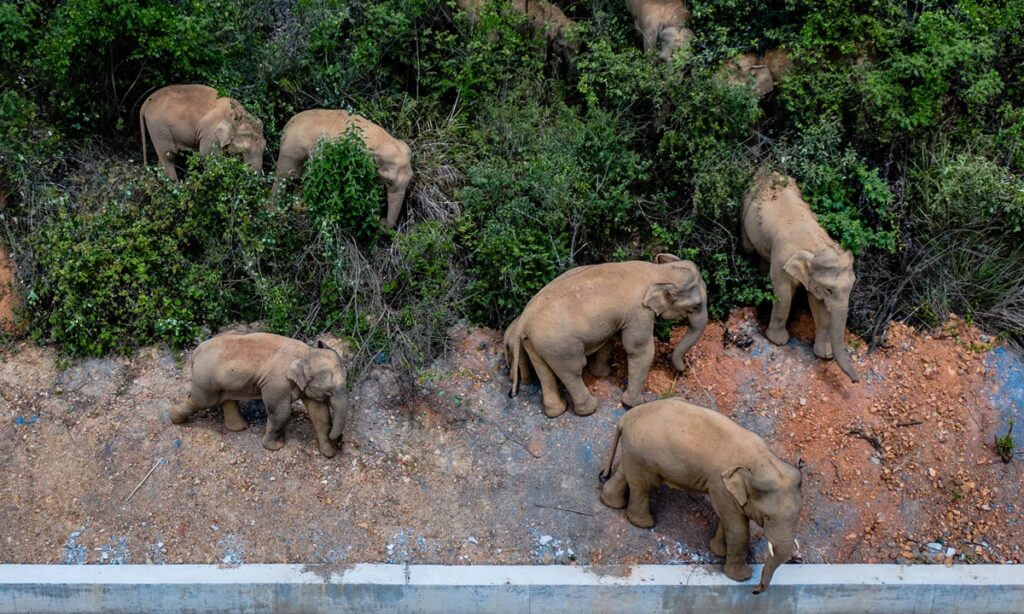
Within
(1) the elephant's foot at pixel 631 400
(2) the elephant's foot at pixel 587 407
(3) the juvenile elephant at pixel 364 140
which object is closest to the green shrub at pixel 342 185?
(3) the juvenile elephant at pixel 364 140

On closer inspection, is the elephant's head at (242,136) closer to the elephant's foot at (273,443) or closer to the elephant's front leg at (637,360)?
the elephant's foot at (273,443)

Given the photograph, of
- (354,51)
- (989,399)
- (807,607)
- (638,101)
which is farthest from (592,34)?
(807,607)

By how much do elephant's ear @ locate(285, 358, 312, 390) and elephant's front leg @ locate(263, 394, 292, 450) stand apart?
25cm

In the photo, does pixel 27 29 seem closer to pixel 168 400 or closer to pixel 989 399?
pixel 168 400

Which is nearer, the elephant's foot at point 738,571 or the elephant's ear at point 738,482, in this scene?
the elephant's ear at point 738,482

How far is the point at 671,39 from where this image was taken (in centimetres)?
1080

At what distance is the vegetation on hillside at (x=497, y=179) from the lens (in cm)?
967

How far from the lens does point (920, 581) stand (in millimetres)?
7977

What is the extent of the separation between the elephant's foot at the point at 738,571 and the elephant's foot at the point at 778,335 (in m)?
2.65

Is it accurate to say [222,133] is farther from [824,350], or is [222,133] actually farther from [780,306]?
[824,350]

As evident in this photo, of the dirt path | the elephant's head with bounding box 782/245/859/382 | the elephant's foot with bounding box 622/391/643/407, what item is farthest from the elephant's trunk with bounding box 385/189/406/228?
the elephant's head with bounding box 782/245/859/382

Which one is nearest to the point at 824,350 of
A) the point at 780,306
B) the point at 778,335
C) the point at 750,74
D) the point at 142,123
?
the point at 778,335

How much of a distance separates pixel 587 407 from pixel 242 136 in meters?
4.58

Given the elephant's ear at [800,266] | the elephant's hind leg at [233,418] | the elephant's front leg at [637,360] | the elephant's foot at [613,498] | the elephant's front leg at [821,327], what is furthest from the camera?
the elephant's front leg at [821,327]
